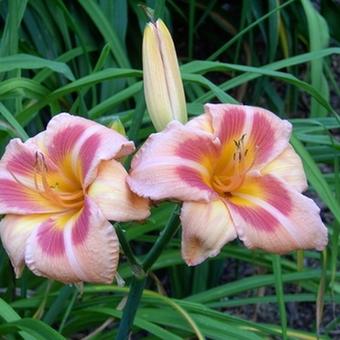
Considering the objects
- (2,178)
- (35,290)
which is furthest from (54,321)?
(2,178)

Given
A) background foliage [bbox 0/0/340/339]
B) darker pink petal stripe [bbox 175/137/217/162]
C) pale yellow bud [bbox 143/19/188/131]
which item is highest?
pale yellow bud [bbox 143/19/188/131]

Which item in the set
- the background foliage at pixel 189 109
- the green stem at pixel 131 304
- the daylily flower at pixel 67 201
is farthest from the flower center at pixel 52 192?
the background foliage at pixel 189 109

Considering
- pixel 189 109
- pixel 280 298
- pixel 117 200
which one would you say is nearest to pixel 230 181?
pixel 117 200

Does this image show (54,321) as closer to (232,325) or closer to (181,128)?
(232,325)

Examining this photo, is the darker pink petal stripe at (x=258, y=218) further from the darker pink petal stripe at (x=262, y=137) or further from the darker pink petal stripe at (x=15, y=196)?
the darker pink petal stripe at (x=15, y=196)

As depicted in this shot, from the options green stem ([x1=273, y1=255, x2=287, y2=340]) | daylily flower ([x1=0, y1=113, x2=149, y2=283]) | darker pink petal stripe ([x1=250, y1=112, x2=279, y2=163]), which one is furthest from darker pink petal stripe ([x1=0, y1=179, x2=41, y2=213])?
green stem ([x1=273, y1=255, x2=287, y2=340])

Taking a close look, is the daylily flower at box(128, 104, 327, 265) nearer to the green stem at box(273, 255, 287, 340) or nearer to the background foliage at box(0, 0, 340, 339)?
the background foliage at box(0, 0, 340, 339)

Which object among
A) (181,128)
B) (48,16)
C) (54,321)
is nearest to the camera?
(181,128)

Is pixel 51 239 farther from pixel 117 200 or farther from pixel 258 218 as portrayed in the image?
pixel 258 218
